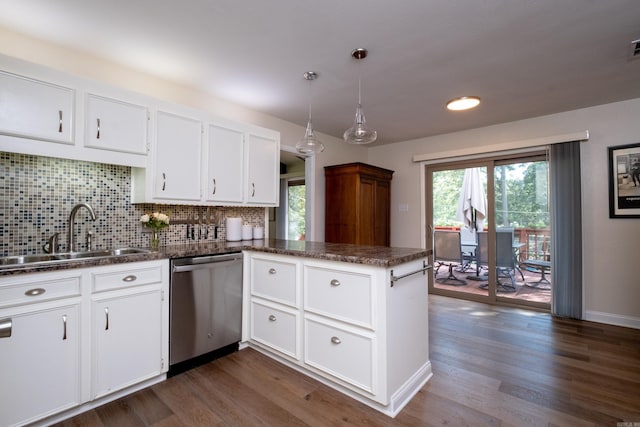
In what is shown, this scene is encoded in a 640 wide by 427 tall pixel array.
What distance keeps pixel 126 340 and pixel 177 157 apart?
58.0 inches

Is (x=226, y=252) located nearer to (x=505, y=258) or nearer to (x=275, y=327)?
(x=275, y=327)

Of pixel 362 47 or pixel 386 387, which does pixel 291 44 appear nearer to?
pixel 362 47

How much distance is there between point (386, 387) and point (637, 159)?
3.72 metres

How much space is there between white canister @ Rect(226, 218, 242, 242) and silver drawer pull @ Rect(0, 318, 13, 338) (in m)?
1.76

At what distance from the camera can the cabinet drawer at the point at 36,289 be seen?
1574mm

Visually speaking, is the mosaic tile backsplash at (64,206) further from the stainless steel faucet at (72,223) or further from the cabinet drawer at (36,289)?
the cabinet drawer at (36,289)

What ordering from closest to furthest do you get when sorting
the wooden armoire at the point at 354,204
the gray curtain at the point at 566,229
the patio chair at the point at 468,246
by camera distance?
1. the gray curtain at the point at 566,229
2. the wooden armoire at the point at 354,204
3. the patio chair at the point at 468,246

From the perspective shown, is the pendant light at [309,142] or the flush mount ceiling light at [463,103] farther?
the flush mount ceiling light at [463,103]

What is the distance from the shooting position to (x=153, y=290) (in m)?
2.13

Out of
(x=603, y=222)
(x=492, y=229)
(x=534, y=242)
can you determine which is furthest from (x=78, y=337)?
(x=603, y=222)

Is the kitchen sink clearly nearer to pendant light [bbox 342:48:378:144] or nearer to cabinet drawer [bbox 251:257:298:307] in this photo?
cabinet drawer [bbox 251:257:298:307]

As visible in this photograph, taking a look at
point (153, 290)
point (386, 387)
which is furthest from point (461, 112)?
point (153, 290)

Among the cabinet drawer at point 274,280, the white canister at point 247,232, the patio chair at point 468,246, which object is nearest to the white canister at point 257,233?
the white canister at point 247,232

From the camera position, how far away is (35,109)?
1.89 m
